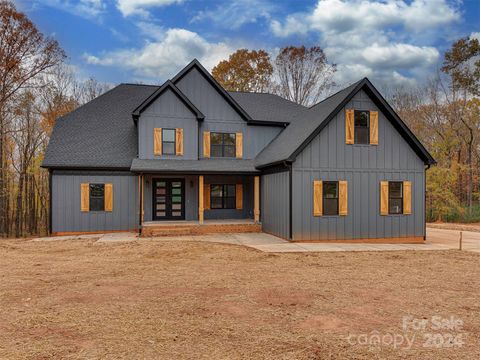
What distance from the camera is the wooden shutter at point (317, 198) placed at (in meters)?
13.1

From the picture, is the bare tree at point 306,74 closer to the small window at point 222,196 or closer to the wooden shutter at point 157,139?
the small window at point 222,196

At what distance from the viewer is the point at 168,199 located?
1672 centimetres

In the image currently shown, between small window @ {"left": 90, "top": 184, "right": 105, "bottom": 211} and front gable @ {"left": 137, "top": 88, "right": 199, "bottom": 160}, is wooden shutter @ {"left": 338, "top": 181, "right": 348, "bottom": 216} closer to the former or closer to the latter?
front gable @ {"left": 137, "top": 88, "right": 199, "bottom": 160}

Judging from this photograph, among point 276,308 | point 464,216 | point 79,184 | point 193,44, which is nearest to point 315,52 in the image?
point 193,44

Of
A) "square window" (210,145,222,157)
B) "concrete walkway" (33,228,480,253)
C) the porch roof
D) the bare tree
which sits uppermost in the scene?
the bare tree

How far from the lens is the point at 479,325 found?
17.0 feet

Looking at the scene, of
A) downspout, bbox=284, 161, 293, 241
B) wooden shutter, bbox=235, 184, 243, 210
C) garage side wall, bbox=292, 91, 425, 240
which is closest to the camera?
downspout, bbox=284, 161, 293, 241

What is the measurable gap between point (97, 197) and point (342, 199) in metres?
10.8

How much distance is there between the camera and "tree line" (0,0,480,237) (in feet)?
62.6

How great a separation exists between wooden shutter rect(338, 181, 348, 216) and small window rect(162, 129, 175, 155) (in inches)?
316

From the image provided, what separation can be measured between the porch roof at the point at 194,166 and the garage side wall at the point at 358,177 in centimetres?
357

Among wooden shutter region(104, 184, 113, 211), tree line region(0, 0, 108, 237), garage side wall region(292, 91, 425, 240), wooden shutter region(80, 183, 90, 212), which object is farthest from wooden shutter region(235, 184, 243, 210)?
tree line region(0, 0, 108, 237)

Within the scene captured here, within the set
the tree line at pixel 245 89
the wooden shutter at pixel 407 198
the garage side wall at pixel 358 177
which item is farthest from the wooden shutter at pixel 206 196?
the tree line at pixel 245 89

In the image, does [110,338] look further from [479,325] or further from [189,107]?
[189,107]
